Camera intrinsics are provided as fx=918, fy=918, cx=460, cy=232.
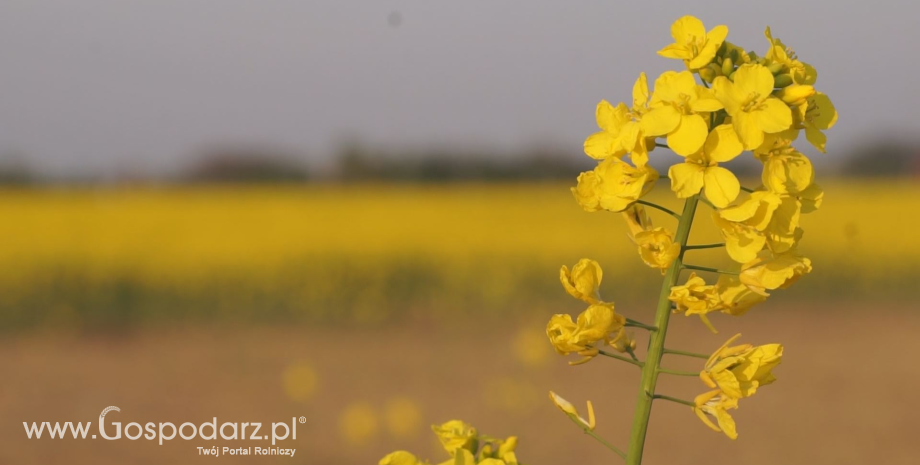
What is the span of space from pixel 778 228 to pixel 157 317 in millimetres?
6319

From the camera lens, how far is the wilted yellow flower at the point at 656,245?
2.35 feet

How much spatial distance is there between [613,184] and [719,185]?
8cm

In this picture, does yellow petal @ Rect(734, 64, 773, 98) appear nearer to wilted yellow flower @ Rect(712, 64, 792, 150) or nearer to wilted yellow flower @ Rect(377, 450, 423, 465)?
wilted yellow flower @ Rect(712, 64, 792, 150)

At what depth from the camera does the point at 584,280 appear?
0.77 m

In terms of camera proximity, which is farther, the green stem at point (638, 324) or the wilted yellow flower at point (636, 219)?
the wilted yellow flower at point (636, 219)

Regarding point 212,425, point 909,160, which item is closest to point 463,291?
point 212,425

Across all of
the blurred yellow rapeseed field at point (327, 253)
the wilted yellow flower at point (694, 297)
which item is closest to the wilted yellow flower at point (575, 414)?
the wilted yellow flower at point (694, 297)

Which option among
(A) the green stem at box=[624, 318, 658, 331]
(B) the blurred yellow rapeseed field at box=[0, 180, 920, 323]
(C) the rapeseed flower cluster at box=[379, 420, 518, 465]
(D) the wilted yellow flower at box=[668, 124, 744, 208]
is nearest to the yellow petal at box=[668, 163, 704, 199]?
(D) the wilted yellow flower at box=[668, 124, 744, 208]

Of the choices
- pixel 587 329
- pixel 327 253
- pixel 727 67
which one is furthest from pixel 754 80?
pixel 327 253

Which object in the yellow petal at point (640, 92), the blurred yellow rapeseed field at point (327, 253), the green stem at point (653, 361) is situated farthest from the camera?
the blurred yellow rapeseed field at point (327, 253)

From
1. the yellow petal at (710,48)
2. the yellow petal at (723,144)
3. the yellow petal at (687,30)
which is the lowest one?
the yellow petal at (723,144)

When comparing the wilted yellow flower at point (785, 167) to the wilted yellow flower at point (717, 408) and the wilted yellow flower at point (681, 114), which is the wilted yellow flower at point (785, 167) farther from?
the wilted yellow flower at point (717, 408)

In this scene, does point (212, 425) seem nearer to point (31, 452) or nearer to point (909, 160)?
point (31, 452)

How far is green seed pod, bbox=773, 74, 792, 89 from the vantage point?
734 mm
